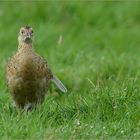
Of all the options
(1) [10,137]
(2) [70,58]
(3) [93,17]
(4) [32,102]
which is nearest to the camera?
(1) [10,137]

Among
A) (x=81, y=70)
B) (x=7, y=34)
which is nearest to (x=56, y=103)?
(x=81, y=70)

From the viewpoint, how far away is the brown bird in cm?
777

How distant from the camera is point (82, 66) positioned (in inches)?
424

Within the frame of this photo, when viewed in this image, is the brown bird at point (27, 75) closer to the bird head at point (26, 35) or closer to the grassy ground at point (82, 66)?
the bird head at point (26, 35)

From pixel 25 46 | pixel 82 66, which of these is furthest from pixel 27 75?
pixel 82 66

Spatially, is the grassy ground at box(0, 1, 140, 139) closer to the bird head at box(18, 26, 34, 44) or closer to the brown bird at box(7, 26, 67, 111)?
the brown bird at box(7, 26, 67, 111)

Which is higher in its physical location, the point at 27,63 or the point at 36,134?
the point at 27,63

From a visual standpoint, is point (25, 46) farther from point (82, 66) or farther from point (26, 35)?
point (82, 66)

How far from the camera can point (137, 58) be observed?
11.0 metres

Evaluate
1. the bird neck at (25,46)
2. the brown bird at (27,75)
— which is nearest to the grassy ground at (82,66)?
the brown bird at (27,75)

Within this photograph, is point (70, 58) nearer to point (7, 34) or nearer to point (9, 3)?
point (7, 34)

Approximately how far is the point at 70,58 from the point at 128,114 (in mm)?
3779

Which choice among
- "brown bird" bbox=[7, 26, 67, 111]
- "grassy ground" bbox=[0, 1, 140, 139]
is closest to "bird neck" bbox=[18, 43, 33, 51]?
"brown bird" bbox=[7, 26, 67, 111]

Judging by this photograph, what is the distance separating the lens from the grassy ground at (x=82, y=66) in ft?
23.8
